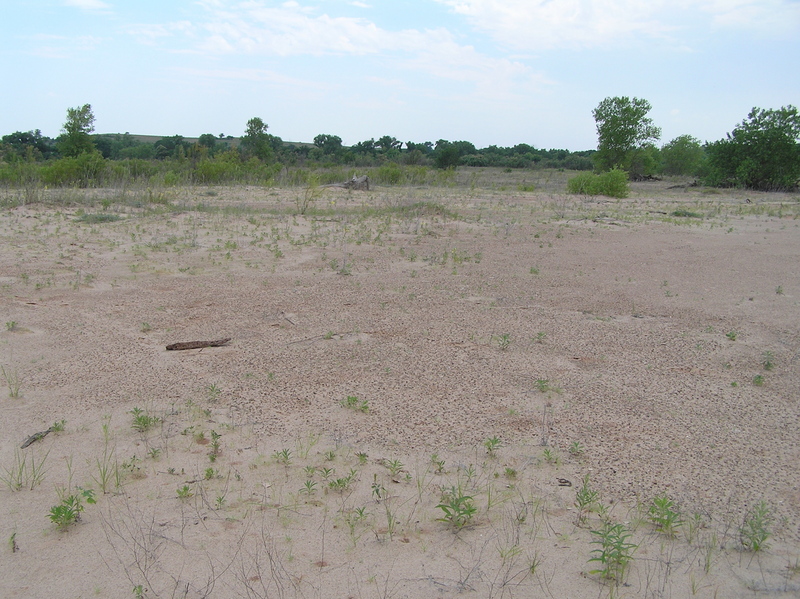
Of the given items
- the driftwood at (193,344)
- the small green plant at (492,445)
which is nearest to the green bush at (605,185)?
the driftwood at (193,344)

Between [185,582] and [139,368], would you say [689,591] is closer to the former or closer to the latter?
[185,582]

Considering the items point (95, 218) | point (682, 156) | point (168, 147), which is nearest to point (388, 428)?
point (95, 218)

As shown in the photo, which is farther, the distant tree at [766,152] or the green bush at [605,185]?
the distant tree at [766,152]

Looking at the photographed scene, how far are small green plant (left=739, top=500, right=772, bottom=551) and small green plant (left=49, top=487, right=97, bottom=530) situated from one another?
120 inches

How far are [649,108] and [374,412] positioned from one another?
4211 cm

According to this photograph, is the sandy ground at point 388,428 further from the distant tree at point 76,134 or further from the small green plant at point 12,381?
the distant tree at point 76,134

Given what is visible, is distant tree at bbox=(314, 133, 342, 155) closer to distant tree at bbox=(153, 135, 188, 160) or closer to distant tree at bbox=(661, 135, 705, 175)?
distant tree at bbox=(153, 135, 188, 160)

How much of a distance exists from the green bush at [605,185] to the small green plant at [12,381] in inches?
874

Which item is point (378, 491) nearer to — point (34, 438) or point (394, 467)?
point (394, 467)

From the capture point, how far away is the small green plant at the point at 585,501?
3.08 metres

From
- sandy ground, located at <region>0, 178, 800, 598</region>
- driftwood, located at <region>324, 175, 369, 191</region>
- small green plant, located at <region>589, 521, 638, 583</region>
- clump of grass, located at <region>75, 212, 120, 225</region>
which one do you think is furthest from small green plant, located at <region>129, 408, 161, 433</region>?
driftwood, located at <region>324, 175, 369, 191</region>

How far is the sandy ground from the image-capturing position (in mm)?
2732

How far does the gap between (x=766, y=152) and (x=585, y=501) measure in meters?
34.1

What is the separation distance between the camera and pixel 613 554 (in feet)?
8.76
